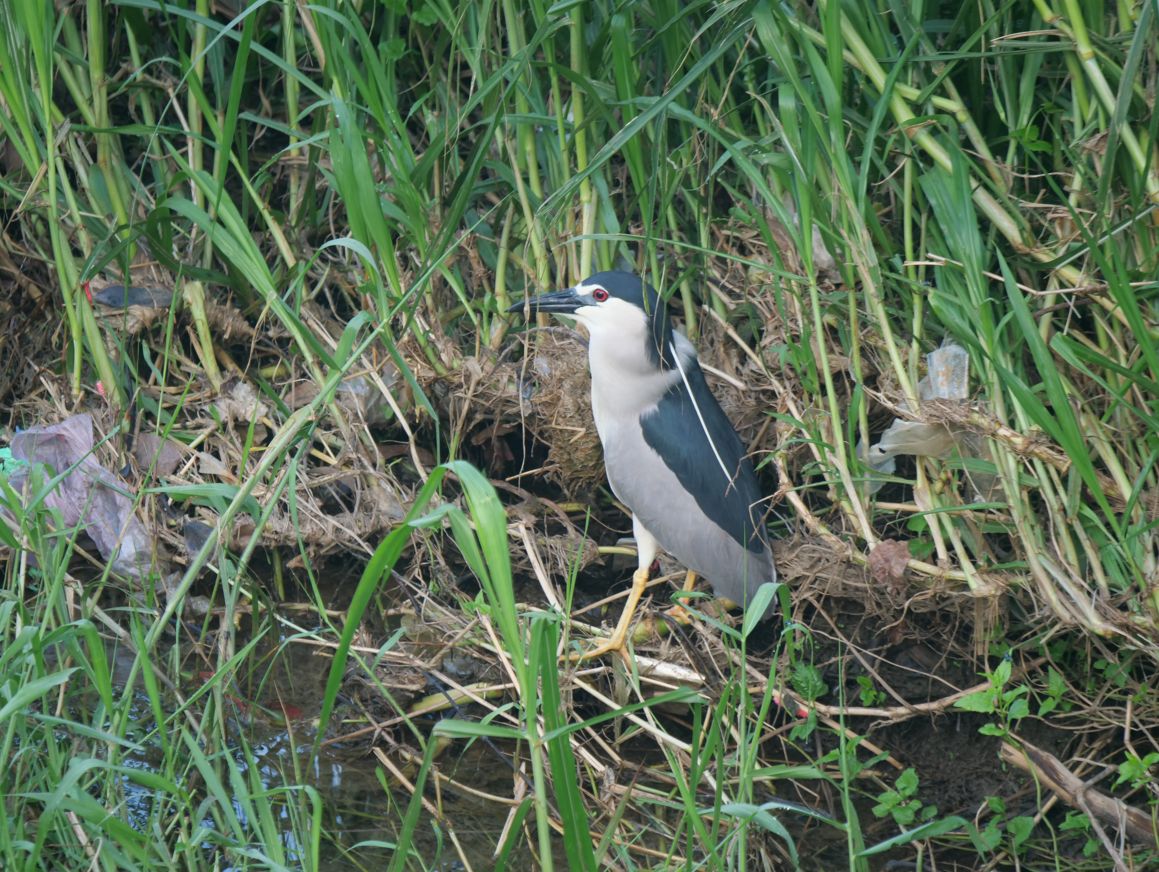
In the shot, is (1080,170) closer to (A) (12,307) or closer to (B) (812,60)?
(B) (812,60)

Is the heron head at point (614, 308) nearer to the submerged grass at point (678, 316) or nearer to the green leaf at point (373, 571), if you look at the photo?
the submerged grass at point (678, 316)

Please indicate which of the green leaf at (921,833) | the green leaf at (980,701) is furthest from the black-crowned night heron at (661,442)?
the green leaf at (921,833)

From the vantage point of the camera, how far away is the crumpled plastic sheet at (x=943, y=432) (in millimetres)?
2250

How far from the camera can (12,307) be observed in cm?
313

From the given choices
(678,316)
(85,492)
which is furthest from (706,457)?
(85,492)

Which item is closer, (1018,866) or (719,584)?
(1018,866)

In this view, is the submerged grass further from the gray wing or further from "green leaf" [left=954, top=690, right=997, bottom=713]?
the gray wing

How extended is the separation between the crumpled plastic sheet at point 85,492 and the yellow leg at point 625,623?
47.7 inches

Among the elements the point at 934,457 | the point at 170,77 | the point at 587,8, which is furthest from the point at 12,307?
the point at 934,457

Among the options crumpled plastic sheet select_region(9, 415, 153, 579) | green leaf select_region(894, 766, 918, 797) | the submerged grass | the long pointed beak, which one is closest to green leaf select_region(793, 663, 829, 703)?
the submerged grass

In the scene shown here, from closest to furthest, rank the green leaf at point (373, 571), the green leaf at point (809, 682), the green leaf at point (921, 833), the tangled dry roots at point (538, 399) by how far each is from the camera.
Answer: the green leaf at point (373, 571) < the green leaf at point (921, 833) < the green leaf at point (809, 682) < the tangled dry roots at point (538, 399)

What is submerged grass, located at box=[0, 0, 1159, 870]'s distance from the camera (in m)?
1.80

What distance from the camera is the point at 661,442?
271 cm

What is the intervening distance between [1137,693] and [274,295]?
6.86 ft
